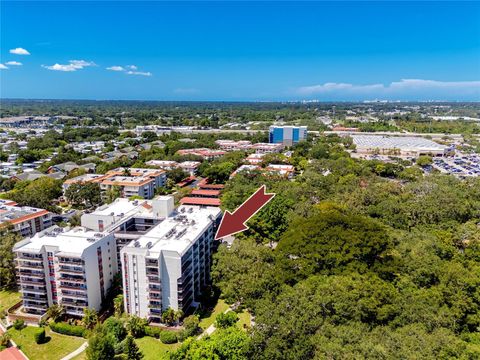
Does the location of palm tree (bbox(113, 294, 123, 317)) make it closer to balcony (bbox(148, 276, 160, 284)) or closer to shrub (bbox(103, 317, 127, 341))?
shrub (bbox(103, 317, 127, 341))

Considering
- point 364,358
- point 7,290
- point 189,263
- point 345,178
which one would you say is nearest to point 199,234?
point 189,263

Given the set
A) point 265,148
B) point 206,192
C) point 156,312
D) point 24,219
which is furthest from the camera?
point 265,148

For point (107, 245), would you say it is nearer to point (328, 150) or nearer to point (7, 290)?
point (7, 290)

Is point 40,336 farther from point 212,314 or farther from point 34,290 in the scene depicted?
point 212,314

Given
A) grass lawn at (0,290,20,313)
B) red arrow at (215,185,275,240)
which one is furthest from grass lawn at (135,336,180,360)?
grass lawn at (0,290,20,313)

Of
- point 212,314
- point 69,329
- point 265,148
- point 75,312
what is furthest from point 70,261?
point 265,148
